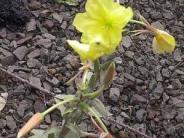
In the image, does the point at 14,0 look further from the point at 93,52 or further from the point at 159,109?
the point at 93,52

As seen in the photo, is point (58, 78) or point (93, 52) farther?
point (58, 78)

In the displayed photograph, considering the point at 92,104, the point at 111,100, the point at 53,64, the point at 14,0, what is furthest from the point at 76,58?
the point at 92,104

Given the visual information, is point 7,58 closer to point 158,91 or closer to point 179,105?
point 158,91

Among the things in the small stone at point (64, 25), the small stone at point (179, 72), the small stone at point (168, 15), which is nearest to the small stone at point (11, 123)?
the small stone at point (64, 25)

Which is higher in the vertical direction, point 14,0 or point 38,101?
point 14,0

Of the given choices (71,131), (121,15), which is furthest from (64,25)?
(121,15)

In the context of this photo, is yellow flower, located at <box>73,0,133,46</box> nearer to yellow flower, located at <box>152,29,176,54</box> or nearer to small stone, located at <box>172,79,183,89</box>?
yellow flower, located at <box>152,29,176,54</box>

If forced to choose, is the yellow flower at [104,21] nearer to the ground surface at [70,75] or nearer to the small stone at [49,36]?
the ground surface at [70,75]
